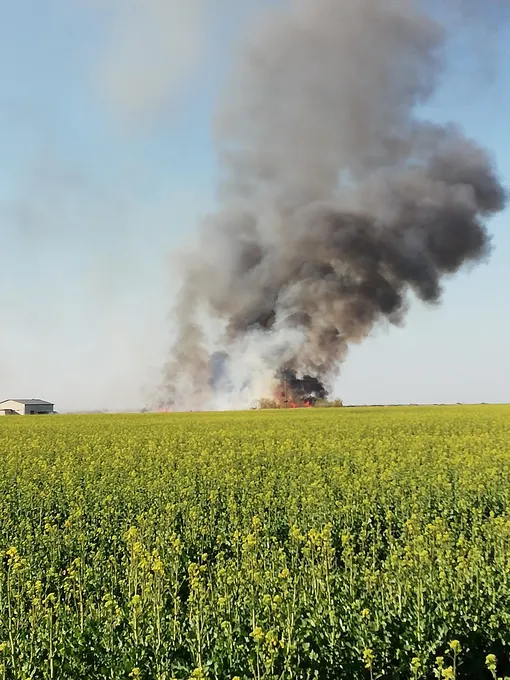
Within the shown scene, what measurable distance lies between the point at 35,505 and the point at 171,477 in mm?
3573

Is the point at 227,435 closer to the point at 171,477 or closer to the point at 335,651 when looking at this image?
the point at 171,477

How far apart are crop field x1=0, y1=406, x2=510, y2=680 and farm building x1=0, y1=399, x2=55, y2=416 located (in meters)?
88.3

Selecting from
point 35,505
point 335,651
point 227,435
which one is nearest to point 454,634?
point 335,651

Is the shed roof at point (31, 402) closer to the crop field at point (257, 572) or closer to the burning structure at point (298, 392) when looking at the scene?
the burning structure at point (298, 392)

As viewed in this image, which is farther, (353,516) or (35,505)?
(35,505)

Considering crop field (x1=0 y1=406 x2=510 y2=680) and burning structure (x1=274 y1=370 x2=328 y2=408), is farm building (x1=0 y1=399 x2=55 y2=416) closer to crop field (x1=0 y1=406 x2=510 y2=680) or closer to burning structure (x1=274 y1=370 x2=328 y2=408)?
burning structure (x1=274 y1=370 x2=328 y2=408)

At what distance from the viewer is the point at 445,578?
742cm

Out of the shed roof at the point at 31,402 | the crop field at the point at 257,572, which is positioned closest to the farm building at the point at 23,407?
the shed roof at the point at 31,402

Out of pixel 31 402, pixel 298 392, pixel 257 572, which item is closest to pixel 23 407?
pixel 31 402

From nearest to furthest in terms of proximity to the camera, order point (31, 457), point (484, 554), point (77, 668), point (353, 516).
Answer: point (77, 668)
point (484, 554)
point (353, 516)
point (31, 457)

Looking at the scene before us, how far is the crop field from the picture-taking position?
209 inches

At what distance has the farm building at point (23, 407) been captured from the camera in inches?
3952

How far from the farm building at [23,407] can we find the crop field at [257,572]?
290 feet


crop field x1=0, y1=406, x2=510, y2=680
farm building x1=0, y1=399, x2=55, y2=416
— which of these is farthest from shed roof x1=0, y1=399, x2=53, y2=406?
crop field x1=0, y1=406, x2=510, y2=680
